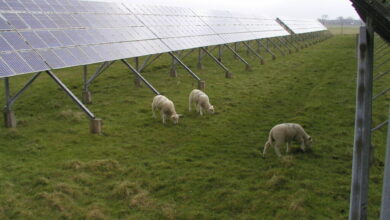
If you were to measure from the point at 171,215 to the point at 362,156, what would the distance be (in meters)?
3.33

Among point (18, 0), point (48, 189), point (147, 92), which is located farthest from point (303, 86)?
point (48, 189)

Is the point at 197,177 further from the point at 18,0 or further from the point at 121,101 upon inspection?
the point at 18,0

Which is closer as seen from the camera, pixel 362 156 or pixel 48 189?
pixel 362 156

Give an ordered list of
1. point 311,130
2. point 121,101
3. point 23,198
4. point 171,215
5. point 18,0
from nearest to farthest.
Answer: point 171,215 → point 23,198 → point 311,130 → point 18,0 → point 121,101

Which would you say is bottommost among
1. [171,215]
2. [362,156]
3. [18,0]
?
[171,215]

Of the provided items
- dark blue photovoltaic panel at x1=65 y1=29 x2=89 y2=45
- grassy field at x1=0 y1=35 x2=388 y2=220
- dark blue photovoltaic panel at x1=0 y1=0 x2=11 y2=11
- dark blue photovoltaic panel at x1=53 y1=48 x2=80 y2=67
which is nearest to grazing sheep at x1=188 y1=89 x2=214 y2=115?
grassy field at x1=0 y1=35 x2=388 y2=220

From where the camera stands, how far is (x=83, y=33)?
15195mm

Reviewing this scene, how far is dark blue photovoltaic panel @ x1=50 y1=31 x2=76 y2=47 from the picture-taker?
13544 mm

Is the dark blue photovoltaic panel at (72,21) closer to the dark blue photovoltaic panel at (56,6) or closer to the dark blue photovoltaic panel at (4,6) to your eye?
the dark blue photovoltaic panel at (56,6)

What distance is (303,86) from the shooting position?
771 inches

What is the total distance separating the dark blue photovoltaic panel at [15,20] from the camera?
1260 cm

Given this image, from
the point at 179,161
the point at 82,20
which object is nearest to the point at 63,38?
the point at 82,20

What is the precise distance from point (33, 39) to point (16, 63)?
2037mm

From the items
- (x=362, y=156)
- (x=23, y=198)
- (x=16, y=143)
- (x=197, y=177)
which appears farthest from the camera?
(x=16, y=143)
